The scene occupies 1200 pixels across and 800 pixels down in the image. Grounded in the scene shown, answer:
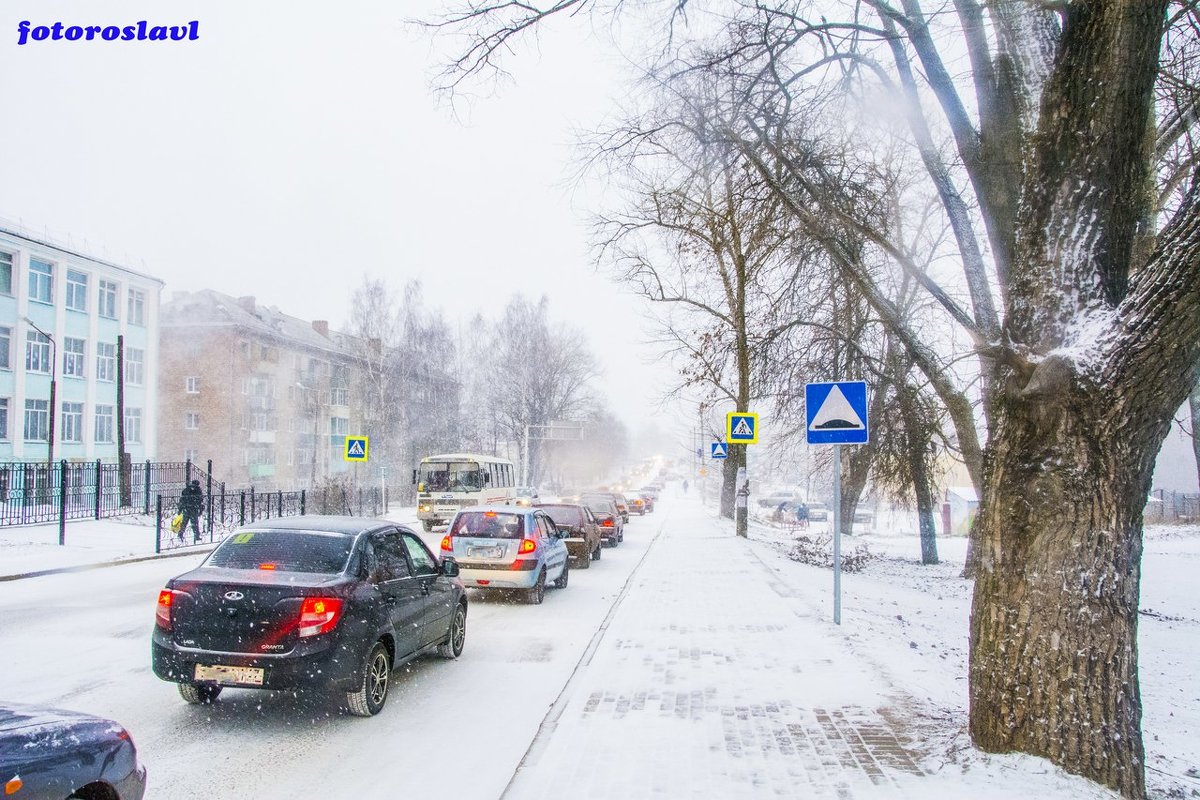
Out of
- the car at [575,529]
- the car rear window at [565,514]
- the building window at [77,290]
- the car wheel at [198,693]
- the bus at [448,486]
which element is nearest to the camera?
the car wheel at [198,693]

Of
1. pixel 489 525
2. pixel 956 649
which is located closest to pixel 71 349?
pixel 489 525

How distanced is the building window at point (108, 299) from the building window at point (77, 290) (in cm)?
108

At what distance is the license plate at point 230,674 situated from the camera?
19.9ft

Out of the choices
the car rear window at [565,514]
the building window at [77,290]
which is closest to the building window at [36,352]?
the building window at [77,290]

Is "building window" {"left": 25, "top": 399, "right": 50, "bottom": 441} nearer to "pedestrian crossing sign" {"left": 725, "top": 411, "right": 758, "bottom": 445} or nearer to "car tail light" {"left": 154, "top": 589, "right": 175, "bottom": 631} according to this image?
"pedestrian crossing sign" {"left": 725, "top": 411, "right": 758, "bottom": 445}

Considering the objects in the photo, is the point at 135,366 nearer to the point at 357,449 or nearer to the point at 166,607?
the point at 357,449

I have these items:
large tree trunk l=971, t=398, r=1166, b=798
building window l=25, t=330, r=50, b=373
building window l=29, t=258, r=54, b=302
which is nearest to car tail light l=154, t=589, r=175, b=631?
large tree trunk l=971, t=398, r=1166, b=798

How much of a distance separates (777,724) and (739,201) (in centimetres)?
904

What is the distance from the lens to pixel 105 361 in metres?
46.0

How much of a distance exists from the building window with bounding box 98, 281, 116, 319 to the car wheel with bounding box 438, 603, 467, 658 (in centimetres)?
4450

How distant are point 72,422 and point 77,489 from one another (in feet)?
73.8

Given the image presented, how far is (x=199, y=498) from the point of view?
2331 cm

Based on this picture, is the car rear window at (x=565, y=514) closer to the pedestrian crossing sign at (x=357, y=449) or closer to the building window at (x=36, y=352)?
the pedestrian crossing sign at (x=357, y=449)

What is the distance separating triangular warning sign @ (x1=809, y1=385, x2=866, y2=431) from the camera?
1052 centimetres
